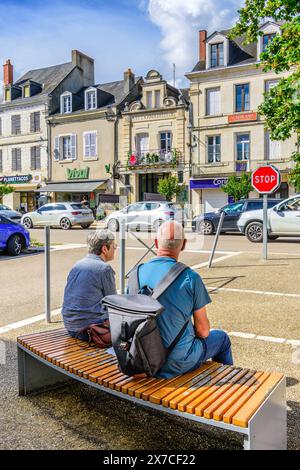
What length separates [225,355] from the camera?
3.51 meters

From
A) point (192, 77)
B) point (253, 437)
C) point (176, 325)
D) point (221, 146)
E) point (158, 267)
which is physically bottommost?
point (253, 437)

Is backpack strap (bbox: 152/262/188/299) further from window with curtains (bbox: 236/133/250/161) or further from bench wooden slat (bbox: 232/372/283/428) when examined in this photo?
window with curtains (bbox: 236/133/250/161)

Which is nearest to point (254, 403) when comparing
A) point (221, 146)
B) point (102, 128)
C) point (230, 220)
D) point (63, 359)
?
point (63, 359)

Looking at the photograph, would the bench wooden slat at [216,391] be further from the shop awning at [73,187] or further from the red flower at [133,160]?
the shop awning at [73,187]

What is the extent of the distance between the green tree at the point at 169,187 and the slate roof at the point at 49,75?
14.1m

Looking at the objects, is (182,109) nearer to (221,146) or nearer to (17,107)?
(221,146)

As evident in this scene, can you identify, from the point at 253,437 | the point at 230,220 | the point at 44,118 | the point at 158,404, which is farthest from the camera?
the point at 44,118

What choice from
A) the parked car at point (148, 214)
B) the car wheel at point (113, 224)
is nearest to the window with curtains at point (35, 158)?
the car wheel at point (113, 224)

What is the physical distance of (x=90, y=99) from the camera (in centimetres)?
3728

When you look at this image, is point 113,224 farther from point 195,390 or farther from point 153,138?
point 195,390

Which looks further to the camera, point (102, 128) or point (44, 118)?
point (44, 118)

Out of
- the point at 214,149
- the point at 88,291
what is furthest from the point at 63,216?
the point at 88,291

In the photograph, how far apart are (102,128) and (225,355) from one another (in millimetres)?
34028

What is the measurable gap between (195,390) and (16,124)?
4049 centimetres
